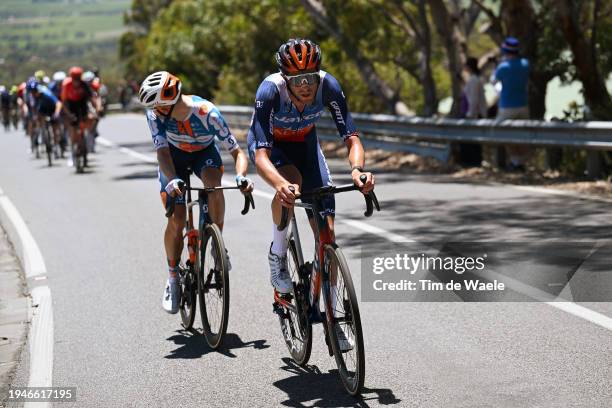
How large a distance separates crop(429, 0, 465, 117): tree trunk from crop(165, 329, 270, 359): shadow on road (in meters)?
13.7

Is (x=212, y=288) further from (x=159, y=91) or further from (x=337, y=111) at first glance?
(x=337, y=111)

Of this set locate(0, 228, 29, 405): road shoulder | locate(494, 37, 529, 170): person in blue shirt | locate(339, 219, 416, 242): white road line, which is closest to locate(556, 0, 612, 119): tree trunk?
locate(494, 37, 529, 170): person in blue shirt

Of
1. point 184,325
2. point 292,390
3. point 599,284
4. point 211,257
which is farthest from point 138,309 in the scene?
point 599,284

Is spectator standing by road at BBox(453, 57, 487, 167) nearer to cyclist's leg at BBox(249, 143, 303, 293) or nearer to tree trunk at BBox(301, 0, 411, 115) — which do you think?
tree trunk at BBox(301, 0, 411, 115)

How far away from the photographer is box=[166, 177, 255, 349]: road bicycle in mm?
7648

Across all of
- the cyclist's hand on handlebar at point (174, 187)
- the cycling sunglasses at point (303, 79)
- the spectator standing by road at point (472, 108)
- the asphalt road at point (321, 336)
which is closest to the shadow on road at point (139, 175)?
the spectator standing by road at point (472, 108)

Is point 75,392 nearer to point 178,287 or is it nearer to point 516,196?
point 178,287

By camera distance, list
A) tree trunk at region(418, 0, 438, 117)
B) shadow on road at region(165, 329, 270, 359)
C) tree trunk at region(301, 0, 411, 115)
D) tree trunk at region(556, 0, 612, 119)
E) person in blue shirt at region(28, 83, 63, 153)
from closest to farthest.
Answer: shadow on road at region(165, 329, 270, 359)
tree trunk at region(556, 0, 612, 119)
tree trunk at region(418, 0, 438, 117)
person in blue shirt at region(28, 83, 63, 153)
tree trunk at region(301, 0, 411, 115)

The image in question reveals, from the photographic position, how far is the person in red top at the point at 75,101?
72.7ft

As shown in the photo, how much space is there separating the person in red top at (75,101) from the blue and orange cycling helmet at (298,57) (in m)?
15.9

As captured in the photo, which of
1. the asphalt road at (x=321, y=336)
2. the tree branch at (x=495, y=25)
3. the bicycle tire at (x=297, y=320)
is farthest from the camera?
the tree branch at (x=495, y=25)

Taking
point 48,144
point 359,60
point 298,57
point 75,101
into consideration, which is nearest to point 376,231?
point 298,57

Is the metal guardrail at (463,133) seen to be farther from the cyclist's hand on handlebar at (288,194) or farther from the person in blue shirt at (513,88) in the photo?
the cyclist's hand on handlebar at (288,194)

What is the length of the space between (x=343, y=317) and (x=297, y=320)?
31.0 inches
